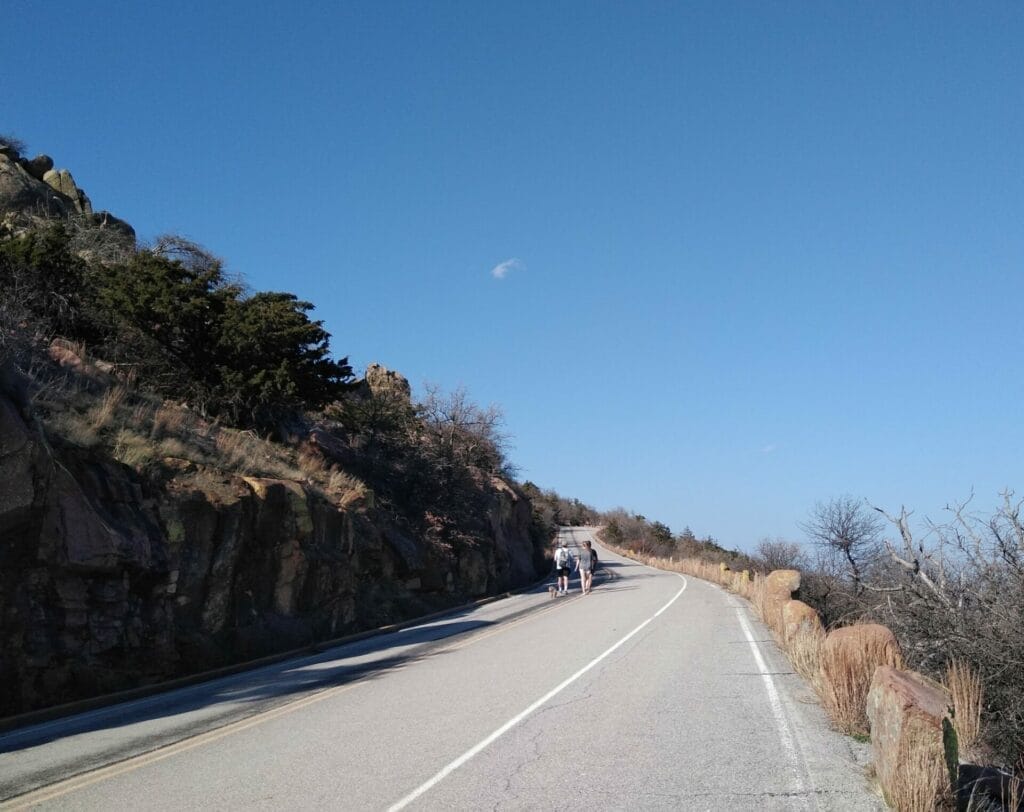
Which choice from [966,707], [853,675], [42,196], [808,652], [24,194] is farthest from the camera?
[42,196]

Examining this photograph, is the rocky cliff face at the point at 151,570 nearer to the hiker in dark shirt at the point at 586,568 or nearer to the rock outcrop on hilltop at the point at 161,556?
the rock outcrop on hilltop at the point at 161,556

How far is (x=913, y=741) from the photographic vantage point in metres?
5.59

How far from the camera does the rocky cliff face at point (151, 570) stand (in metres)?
11.0

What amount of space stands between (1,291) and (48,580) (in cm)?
1223

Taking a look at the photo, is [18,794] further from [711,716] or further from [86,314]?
[86,314]

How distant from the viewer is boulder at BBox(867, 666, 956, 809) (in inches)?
214

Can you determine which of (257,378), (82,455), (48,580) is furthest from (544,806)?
(257,378)

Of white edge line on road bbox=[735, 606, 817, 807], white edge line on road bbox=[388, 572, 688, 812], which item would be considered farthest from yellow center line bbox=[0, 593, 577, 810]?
white edge line on road bbox=[735, 606, 817, 807]

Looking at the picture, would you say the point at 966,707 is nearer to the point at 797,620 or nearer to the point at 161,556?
the point at 797,620

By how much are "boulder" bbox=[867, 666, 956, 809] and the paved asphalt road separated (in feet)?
1.15

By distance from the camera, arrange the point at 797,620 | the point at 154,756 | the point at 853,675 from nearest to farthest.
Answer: the point at 154,756 < the point at 853,675 < the point at 797,620

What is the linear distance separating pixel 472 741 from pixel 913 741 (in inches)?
158

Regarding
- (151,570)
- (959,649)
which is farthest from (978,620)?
(151,570)

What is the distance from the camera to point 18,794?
676cm
